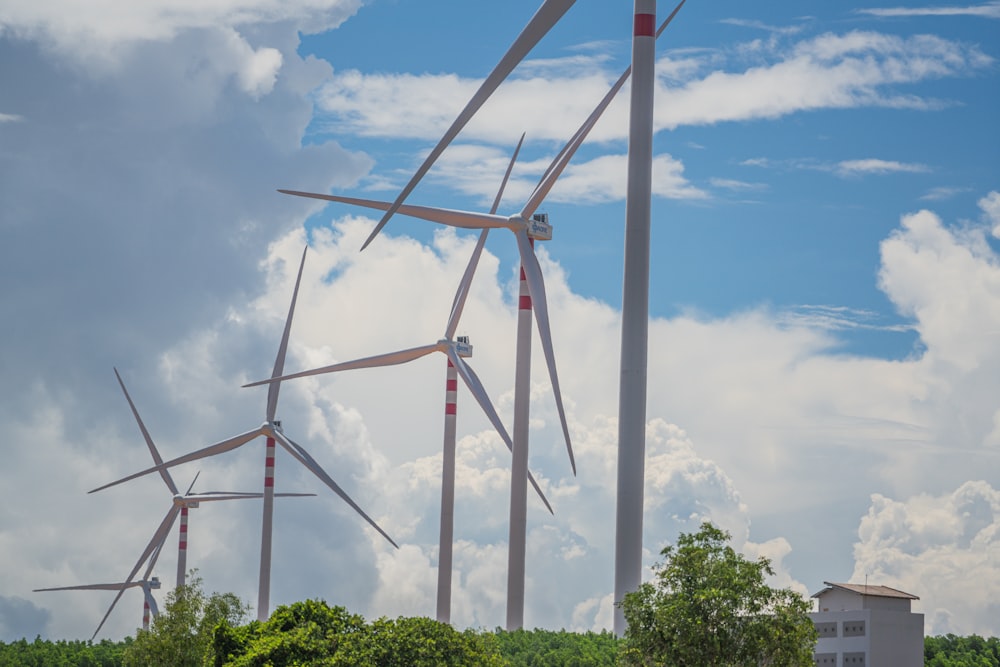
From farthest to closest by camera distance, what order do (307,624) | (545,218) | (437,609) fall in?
(437,609) → (545,218) → (307,624)

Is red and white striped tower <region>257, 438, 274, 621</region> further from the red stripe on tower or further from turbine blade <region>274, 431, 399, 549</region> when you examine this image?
the red stripe on tower

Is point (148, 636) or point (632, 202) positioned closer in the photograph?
point (632, 202)

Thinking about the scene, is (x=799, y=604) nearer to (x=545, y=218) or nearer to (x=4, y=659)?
(x=545, y=218)

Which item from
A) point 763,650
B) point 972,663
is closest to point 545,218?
point 972,663

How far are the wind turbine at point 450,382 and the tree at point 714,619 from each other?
39.9m

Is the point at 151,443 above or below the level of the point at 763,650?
above


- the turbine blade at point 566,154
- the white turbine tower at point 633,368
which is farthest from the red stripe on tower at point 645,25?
the turbine blade at point 566,154

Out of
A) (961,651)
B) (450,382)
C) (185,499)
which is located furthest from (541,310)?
(185,499)

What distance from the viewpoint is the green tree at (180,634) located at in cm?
9081

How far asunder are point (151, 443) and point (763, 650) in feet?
250

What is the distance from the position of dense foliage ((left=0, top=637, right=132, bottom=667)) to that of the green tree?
3130 centimetres

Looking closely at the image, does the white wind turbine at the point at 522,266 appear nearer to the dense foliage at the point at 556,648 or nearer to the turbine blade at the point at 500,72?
the dense foliage at the point at 556,648

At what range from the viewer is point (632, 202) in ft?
163

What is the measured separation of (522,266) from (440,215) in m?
5.32
